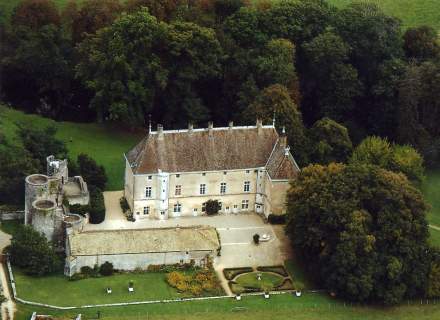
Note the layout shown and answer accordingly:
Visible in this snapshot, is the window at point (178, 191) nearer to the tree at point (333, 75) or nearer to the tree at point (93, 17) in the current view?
the tree at point (333, 75)

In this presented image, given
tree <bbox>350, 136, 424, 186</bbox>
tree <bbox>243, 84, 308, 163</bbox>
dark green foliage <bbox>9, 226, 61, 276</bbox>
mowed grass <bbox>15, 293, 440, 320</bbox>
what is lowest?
mowed grass <bbox>15, 293, 440, 320</bbox>

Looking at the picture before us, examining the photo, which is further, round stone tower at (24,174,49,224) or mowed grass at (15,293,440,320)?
round stone tower at (24,174,49,224)

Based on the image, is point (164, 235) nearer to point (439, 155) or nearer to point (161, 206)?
point (161, 206)

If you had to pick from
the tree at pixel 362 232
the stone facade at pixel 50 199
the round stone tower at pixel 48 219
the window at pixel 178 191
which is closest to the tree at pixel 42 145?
the stone facade at pixel 50 199

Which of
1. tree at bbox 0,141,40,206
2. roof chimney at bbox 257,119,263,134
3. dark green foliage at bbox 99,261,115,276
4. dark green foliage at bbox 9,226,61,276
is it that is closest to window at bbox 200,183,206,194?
roof chimney at bbox 257,119,263,134

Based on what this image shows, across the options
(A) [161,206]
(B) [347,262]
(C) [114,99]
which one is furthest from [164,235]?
(C) [114,99]

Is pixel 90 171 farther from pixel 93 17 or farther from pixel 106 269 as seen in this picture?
pixel 93 17

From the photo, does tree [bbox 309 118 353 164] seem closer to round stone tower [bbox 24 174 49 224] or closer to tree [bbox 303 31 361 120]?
tree [bbox 303 31 361 120]
